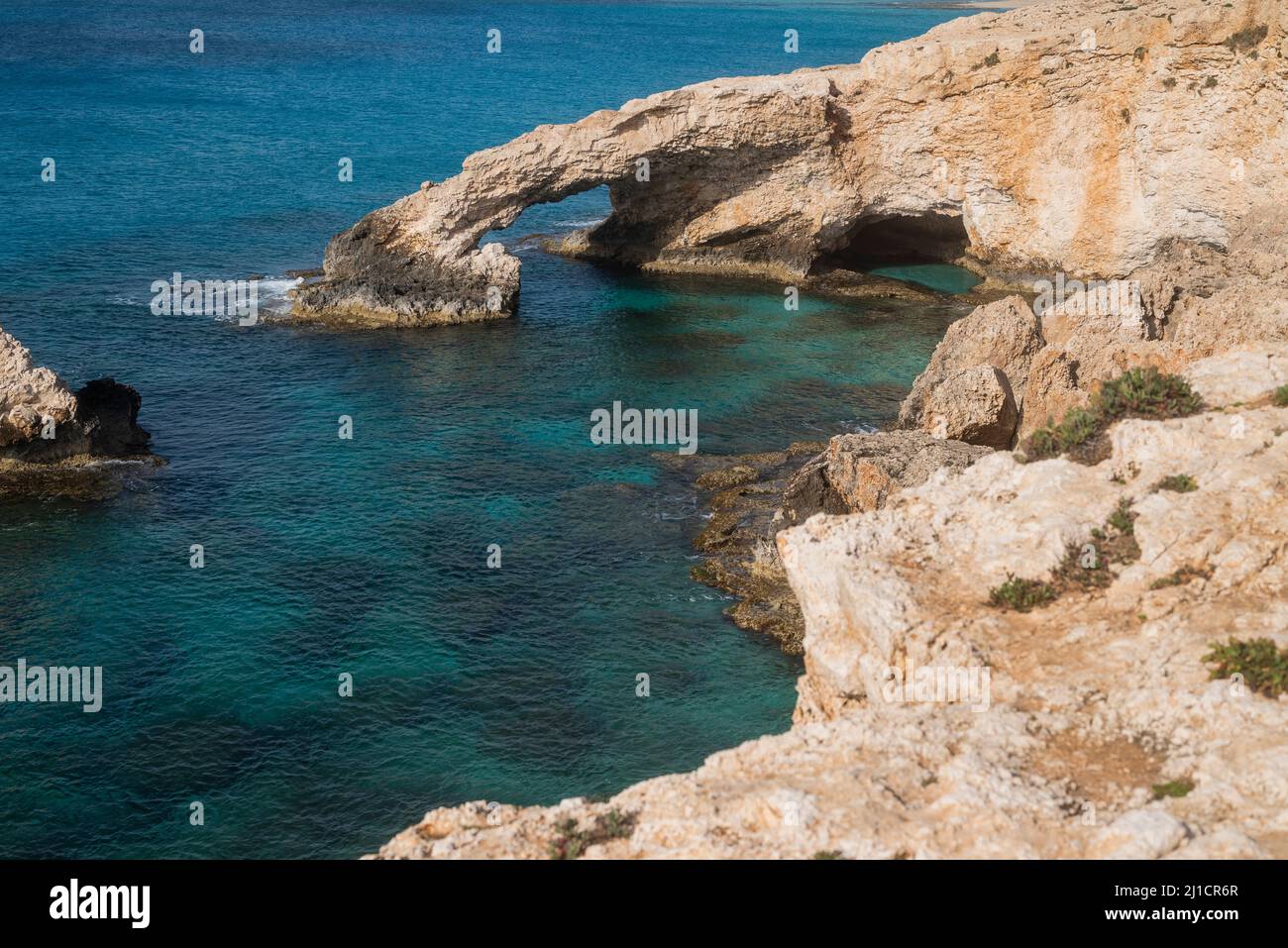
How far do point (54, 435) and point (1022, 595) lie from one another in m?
41.2

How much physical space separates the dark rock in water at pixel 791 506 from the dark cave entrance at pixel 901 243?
1314 inches

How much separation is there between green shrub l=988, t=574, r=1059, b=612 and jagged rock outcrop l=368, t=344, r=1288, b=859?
210 mm

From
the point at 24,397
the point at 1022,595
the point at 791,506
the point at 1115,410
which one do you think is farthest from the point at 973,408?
the point at 24,397

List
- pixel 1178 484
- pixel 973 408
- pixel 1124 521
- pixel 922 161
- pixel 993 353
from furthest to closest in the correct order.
Answer: 1. pixel 922 161
2. pixel 993 353
3. pixel 973 408
4. pixel 1178 484
5. pixel 1124 521

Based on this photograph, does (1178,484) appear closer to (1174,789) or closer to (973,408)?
(1174,789)

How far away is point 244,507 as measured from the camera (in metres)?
49.1

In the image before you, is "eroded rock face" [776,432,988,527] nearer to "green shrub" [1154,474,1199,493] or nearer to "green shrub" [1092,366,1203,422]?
"green shrub" [1092,366,1203,422]

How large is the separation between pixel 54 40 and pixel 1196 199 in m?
135

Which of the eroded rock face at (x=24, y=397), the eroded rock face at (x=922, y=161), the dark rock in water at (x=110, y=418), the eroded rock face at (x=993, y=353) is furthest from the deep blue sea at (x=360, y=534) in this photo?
the eroded rock face at (x=993, y=353)

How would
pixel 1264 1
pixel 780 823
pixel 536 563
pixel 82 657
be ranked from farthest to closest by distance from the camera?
pixel 1264 1 → pixel 536 563 → pixel 82 657 → pixel 780 823

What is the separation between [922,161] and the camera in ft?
238

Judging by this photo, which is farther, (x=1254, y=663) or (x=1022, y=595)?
(x=1022, y=595)
